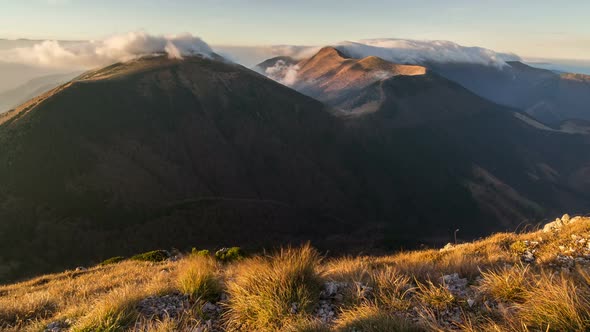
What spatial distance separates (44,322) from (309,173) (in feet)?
590

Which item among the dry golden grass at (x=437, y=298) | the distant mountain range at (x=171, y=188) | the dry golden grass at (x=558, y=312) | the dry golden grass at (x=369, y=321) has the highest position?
the dry golden grass at (x=558, y=312)

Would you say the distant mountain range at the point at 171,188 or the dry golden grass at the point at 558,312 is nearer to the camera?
the dry golden grass at the point at 558,312

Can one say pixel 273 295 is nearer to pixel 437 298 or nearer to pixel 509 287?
pixel 437 298

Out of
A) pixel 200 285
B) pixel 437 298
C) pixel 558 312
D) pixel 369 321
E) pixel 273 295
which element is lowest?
pixel 200 285

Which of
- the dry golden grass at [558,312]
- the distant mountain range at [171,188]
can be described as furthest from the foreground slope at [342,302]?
the distant mountain range at [171,188]

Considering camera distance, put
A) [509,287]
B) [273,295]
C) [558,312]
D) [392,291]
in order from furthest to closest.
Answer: [392,291] < [273,295] < [509,287] < [558,312]

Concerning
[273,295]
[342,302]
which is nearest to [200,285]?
[273,295]

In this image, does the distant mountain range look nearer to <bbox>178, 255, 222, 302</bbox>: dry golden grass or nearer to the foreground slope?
the foreground slope

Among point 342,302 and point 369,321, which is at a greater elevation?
point 369,321

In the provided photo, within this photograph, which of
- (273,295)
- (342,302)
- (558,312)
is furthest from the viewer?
(342,302)

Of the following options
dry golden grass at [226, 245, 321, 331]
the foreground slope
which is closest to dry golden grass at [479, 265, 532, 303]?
the foreground slope

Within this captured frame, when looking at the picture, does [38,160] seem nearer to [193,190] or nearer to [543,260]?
[193,190]

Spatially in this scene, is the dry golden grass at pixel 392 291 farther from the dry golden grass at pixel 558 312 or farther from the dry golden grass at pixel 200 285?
the dry golden grass at pixel 200 285

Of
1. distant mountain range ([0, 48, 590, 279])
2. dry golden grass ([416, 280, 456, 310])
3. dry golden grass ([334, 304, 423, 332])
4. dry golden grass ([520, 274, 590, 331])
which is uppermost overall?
dry golden grass ([520, 274, 590, 331])
